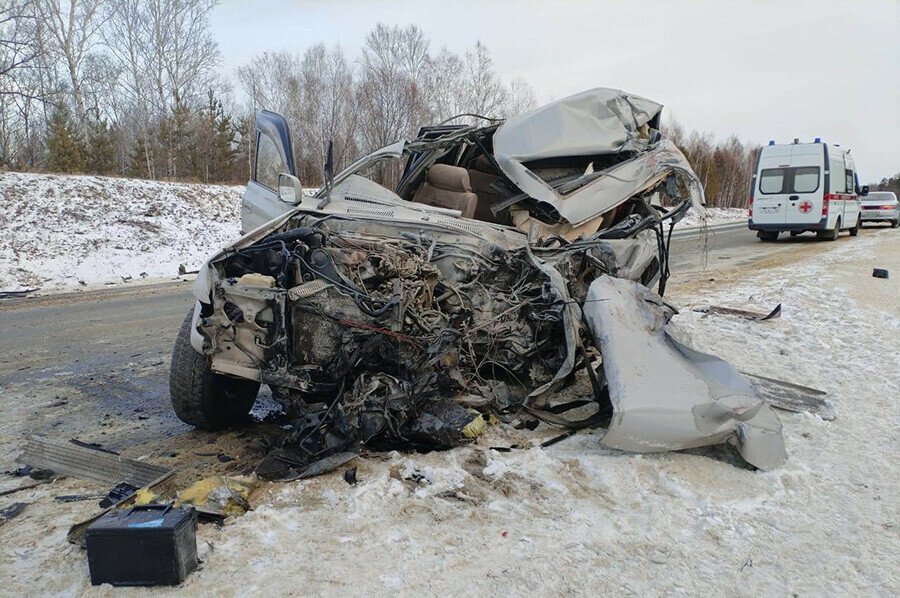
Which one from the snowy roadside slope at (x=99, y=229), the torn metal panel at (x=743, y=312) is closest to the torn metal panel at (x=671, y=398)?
the torn metal panel at (x=743, y=312)

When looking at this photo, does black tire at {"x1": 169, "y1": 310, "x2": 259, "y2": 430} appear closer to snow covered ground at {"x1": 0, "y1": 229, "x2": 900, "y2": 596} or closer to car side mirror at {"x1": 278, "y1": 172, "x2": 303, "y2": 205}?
snow covered ground at {"x1": 0, "y1": 229, "x2": 900, "y2": 596}

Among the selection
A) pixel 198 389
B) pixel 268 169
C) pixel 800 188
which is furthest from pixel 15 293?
pixel 800 188

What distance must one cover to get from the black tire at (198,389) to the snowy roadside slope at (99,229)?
9.31 metres

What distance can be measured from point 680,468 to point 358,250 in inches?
81.8

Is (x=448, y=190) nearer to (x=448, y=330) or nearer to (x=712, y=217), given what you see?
(x=448, y=330)

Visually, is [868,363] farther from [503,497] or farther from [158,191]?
[158,191]

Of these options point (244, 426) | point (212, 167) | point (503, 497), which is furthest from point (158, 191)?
point (503, 497)

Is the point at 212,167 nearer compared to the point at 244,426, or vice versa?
the point at 244,426

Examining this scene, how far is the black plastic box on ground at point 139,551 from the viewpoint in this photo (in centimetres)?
204

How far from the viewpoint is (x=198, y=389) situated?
3.56 m

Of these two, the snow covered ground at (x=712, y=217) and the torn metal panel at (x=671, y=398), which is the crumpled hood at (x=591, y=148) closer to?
the snow covered ground at (x=712, y=217)

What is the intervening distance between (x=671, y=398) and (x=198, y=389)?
2.68 meters

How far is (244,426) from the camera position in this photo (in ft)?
12.8

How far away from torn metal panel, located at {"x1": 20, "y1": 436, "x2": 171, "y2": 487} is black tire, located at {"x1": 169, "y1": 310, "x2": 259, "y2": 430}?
0.48 metres
